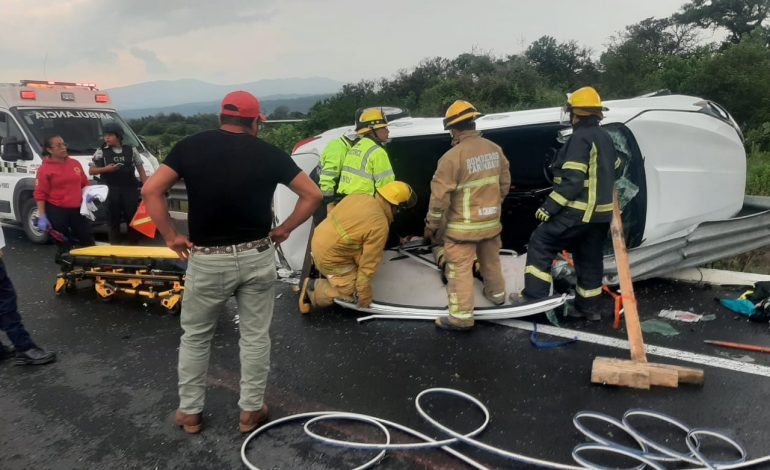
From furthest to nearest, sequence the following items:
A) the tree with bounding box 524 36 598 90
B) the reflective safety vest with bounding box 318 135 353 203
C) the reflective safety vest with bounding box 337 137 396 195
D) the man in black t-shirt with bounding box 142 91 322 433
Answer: the tree with bounding box 524 36 598 90, the reflective safety vest with bounding box 318 135 353 203, the reflective safety vest with bounding box 337 137 396 195, the man in black t-shirt with bounding box 142 91 322 433

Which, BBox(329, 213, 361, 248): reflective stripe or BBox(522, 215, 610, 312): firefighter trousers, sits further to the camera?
BBox(329, 213, 361, 248): reflective stripe

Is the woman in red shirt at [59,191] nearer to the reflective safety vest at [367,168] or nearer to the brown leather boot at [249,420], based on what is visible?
the reflective safety vest at [367,168]

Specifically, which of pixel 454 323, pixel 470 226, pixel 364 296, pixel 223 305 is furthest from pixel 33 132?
pixel 454 323

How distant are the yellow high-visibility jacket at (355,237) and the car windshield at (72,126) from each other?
5144mm

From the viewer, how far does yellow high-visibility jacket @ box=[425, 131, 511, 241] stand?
455 cm

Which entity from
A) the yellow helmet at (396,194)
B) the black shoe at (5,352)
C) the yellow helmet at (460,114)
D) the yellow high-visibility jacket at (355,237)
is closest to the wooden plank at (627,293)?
the yellow helmet at (460,114)

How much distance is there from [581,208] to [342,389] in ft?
7.15

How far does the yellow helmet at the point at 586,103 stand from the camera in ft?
14.3

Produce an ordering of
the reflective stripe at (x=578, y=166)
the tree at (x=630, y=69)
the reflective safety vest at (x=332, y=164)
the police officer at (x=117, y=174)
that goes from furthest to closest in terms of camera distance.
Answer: the tree at (x=630, y=69) < the police officer at (x=117, y=174) < the reflective safety vest at (x=332, y=164) < the reflective stripe at (x=578, y=166)

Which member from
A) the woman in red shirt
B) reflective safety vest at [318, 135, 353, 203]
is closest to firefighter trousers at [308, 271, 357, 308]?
reflective safety vest at [318, 135, 353, 203]

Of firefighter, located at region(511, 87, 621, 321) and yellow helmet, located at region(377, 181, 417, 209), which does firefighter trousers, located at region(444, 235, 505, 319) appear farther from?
yellow helmet, located at region(377, 181, 417, 209)

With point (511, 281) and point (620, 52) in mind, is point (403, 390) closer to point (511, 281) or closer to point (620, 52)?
point (511, 281)

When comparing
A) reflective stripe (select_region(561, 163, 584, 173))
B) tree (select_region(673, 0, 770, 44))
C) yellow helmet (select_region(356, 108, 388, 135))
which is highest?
tree (select_region(673, 0, 770, 44))

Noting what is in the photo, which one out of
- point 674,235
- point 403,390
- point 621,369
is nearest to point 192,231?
point 403,390
